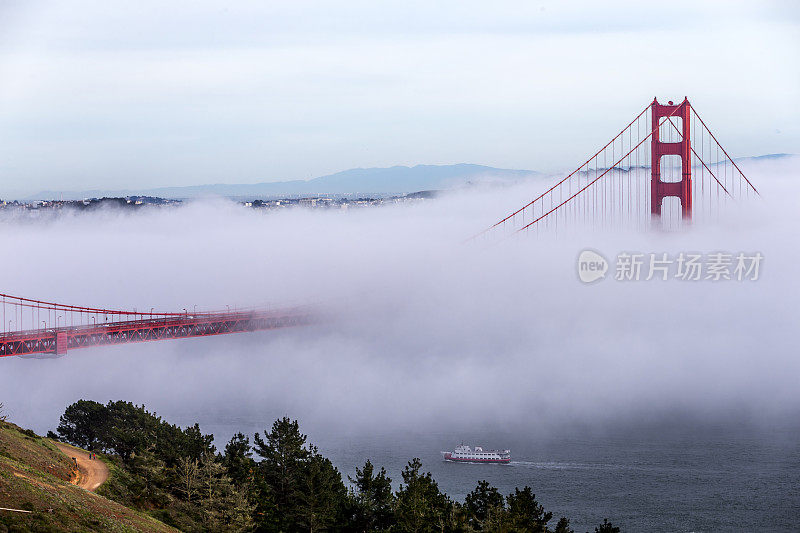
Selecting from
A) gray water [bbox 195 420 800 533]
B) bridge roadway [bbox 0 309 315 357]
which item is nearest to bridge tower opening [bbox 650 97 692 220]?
gray water [bbox 195 420 800 533]

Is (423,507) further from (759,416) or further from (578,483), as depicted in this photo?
(759,416)

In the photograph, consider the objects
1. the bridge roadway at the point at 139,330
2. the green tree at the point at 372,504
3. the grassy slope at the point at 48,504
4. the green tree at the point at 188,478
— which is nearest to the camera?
the grassy slope at the point at 48,504

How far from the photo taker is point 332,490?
81.5ft

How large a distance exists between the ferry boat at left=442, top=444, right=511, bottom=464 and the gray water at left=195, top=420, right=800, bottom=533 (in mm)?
600

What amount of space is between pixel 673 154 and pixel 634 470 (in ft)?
53.6

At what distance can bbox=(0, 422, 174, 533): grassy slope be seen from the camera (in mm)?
15156

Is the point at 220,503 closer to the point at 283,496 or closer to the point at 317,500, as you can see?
the point at 317,500

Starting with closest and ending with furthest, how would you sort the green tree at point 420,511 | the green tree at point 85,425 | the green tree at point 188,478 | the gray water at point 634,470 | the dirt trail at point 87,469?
the green tree at point 420,511 < the green tree at point 188,478 < the dirt trail at point 87,469 < the green tree at point 85,425 < the gray water at point 634,470

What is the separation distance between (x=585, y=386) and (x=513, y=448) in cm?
1856

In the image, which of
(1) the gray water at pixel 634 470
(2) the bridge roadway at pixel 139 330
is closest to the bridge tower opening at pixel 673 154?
(1) the gray water at pixel 634 470

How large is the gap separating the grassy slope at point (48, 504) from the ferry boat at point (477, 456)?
2707 centimetres

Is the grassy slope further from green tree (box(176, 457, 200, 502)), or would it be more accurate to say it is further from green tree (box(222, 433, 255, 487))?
green tree (box(222, 433, 255, 487))

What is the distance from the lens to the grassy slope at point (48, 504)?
15156 mm

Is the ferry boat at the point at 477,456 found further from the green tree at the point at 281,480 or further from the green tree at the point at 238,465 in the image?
the green tree at the point at 238,465
